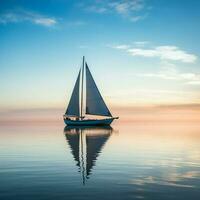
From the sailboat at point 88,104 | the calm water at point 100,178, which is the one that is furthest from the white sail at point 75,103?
the calm water at point 100,178

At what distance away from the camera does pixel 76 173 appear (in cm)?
2047

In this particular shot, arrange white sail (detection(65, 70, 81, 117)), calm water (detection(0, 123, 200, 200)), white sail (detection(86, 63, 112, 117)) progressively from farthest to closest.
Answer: white sail (detection(65, 70, 81, 117)) < white sail (detection(86, 63, 112, 117)) < calm water (detection(0, 123, 200, 200))

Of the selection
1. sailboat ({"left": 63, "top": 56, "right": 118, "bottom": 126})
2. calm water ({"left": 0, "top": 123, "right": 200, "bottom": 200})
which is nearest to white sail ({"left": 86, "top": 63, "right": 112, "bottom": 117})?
sailboat ({"left": 63, "top": 56, "right": 118, "bottom": 126})

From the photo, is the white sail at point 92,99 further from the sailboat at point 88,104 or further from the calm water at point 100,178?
the calm water at point 100,178

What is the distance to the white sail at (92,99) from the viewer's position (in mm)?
94000

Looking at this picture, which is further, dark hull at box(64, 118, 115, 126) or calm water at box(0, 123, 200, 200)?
dark hull at box(64, 118, 115, 126)

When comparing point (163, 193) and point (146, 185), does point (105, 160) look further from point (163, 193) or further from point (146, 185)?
point (163, 193)

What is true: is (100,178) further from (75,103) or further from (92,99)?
(75,103)

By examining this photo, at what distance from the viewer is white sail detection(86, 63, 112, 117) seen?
94000 mm

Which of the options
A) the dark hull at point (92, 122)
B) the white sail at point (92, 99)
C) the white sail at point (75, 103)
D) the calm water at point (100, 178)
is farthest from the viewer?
the white sail at point (75, 103)

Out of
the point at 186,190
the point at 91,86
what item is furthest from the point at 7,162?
the point at 91,86

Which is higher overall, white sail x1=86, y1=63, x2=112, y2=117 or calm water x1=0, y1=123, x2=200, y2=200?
white sail x1=86, y1=63, x2=112, y2=117

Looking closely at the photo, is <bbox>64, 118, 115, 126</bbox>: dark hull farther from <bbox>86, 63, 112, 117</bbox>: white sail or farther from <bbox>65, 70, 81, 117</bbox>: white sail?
<bbox>65, 70, 81, 117</bbox>: white sail

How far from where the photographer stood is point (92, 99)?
9419 cm
